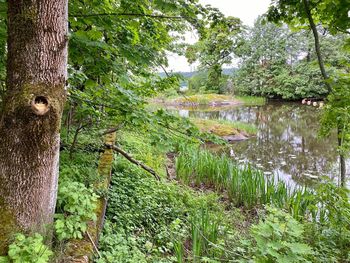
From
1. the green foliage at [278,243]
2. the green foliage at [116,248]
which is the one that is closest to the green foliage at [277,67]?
the green foliage at [116,248]

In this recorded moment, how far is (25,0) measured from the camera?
130cm

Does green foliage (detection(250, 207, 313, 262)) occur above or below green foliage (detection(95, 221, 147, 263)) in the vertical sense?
above

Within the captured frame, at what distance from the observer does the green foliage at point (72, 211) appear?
1.53m

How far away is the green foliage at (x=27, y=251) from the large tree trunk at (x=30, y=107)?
0.09 m

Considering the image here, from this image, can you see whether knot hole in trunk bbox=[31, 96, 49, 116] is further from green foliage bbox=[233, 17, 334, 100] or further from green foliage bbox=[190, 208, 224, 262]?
green foliage bbox=[233, 17, 334, 100]

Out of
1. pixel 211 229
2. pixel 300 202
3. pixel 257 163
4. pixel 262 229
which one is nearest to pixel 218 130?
pixel 257 163

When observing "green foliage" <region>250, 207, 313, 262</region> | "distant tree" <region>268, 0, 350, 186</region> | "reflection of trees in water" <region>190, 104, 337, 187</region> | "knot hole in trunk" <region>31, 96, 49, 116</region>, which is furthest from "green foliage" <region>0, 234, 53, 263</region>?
"reflection of trees in water" <region>190, 104, 337, 187</region>

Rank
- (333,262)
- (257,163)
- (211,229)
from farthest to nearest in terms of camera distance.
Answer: (257,163), (211,229), (333,262)

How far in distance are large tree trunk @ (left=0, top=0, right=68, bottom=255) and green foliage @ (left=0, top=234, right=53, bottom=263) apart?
0.09m

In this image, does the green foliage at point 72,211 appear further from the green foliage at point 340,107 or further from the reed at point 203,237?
the green foliage at point 340,107

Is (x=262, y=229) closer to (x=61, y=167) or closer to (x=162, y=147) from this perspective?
(x=162, y=147)

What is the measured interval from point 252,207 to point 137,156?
2133 mm

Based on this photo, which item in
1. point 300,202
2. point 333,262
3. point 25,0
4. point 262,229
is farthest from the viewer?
point 300,202

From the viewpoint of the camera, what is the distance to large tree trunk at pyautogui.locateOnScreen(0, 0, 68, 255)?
1313mm
